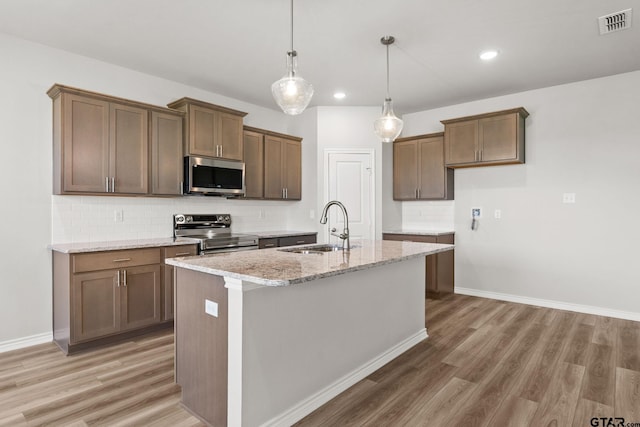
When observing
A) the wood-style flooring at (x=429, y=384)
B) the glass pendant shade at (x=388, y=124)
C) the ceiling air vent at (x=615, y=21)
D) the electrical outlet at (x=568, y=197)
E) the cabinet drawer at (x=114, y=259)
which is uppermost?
the ceiling air vent at (x=615, y=21)

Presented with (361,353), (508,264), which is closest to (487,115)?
(508,264)

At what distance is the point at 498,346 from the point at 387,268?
1.26m

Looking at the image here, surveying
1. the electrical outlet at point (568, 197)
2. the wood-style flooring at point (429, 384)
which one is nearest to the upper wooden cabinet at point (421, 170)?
the electrical outlet at point (568, 197)

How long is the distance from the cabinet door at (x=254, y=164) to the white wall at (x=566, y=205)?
9.34 ft

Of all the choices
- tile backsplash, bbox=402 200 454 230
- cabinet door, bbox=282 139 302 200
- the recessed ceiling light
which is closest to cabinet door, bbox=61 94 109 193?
cabinet door, bbox=282 139 302 200

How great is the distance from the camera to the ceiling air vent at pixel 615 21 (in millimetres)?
2740

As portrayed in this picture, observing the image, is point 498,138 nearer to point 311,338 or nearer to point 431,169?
point 431,169

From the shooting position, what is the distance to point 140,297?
3299mm

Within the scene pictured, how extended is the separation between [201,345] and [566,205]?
4.29 meters

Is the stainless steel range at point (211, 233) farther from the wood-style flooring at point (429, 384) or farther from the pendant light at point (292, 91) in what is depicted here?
the pendant light at point (292, 91)

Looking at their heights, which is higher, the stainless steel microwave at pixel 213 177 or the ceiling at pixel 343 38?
the ceiling at pixel 343 38

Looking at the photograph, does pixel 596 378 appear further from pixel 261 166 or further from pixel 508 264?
pixel 261 166

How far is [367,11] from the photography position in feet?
8.91

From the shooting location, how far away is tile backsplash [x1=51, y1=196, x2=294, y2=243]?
334cm
